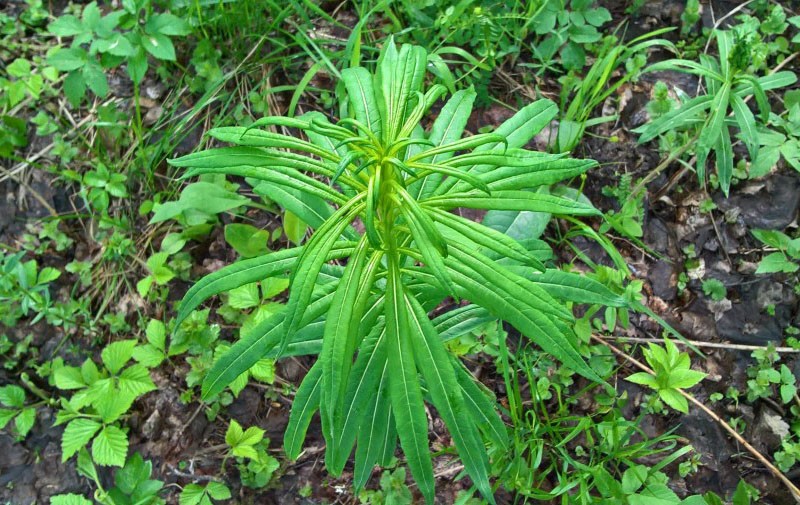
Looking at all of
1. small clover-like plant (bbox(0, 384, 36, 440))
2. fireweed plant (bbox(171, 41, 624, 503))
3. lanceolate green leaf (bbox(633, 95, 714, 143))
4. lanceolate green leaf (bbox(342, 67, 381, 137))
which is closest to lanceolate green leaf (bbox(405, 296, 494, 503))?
fireweed plant (bbox(171, 41, 624, 503))

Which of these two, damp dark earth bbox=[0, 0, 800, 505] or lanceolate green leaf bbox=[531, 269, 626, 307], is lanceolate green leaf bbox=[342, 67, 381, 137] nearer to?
damp dark earth bbox=[0, 0, 800, 505]

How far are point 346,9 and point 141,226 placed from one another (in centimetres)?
158

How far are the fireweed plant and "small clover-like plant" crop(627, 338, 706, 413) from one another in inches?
23.2

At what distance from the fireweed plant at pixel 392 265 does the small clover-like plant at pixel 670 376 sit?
0.59 m

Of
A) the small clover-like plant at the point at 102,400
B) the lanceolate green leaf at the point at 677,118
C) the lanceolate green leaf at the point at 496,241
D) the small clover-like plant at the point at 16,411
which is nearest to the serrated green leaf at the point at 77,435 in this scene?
the small clover-like plant at the point at 102,400

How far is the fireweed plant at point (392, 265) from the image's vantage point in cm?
153

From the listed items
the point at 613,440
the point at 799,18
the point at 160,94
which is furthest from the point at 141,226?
the point at 799,18

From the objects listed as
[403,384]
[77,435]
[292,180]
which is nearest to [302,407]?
[403,384]

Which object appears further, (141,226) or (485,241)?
(141,226)

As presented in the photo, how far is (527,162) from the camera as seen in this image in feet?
5.40

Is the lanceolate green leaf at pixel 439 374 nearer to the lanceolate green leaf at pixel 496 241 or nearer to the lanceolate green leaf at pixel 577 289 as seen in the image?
the lanceolate green leaf at pixel 496 241

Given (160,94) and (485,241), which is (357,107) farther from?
(160,94)

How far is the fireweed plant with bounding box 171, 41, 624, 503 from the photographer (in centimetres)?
153

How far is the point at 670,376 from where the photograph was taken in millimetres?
2344
